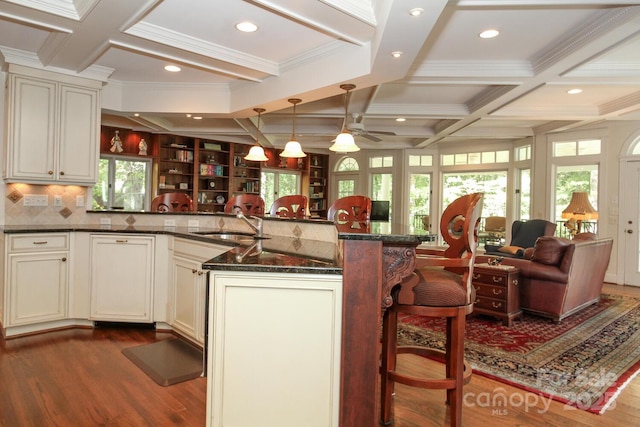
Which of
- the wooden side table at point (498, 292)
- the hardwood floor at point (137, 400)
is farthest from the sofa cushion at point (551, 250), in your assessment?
the hardwood floor at point (137, 400)

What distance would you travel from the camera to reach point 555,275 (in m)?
4.04

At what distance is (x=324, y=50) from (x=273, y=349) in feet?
9.07

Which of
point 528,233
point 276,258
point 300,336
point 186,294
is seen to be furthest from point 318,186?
point 300,336

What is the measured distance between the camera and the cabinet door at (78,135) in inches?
151

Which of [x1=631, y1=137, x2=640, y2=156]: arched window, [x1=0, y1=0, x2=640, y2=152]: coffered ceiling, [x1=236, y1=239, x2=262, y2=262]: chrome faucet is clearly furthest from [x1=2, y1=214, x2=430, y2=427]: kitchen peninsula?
[x1=631, y1=137, x2=640, y2=156]: arched window

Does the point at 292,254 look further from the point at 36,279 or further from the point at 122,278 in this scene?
the point at 36,279

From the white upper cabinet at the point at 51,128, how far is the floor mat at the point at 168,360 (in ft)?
6.43

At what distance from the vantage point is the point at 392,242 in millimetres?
1756

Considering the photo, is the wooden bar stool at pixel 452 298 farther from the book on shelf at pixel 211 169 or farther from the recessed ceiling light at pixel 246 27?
the book on shelf at pixel 211 169

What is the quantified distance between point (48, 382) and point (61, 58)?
9.00 ft

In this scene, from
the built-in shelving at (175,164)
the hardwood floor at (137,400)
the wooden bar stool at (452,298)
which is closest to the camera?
the wooden bar stool at (452,298)

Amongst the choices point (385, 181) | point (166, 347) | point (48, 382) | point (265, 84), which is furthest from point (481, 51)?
point (385, 181)

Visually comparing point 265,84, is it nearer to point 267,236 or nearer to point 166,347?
point 267,236

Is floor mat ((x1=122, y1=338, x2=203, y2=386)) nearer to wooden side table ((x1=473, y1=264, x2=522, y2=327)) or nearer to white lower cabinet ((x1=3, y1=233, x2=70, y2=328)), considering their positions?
white lower cabinet ((x1=3, y1=233, x2=70, y2=328))
